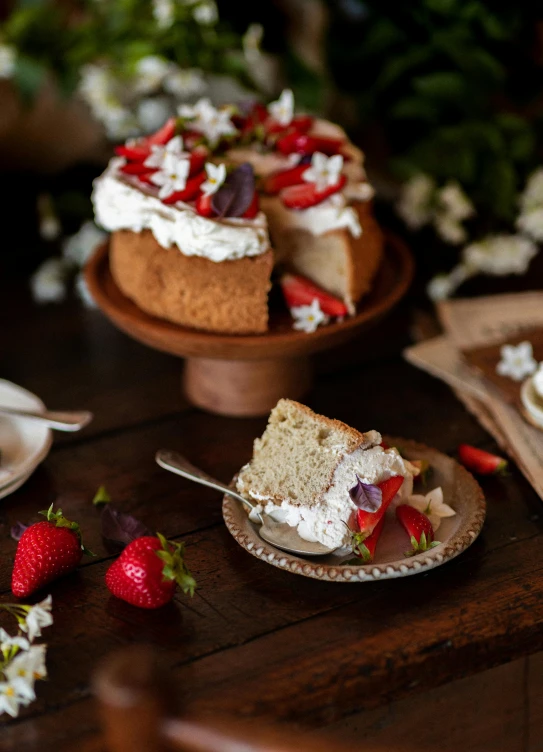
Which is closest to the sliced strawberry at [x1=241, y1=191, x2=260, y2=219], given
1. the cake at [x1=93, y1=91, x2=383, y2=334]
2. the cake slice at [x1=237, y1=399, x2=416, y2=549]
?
the cake at [x1=93, y1=91, x2=383, y2=334]

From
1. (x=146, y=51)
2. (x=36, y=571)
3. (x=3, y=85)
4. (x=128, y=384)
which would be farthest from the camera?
(x=3, y=85)

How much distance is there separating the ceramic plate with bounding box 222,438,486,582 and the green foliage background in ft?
3.00

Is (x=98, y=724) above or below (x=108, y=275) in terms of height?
below

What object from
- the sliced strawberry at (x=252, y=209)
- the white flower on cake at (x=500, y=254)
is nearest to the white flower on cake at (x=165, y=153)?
the sliced strawberry at (x=252, y=209)

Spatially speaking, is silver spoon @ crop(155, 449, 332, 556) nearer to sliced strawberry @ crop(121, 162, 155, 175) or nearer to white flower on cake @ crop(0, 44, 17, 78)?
sliced strawberry @ crop(121, 162, 155, 175)

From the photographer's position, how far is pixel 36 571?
1142 millimetres

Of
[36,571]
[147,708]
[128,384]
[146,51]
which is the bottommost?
[128,384]

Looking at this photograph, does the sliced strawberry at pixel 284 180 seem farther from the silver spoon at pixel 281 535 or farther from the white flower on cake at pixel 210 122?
the silver spoon at pixel 281 535

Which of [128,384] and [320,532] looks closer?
[320,532]

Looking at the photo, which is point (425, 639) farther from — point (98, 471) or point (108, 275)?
point (108, 275)

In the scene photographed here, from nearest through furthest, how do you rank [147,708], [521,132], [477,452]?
[147,708] → [477,452] → [521,132]

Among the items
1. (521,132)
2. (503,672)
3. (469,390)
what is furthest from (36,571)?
(521,132)

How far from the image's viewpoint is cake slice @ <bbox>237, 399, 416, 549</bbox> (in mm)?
1142

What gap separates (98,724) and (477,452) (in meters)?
0.71
